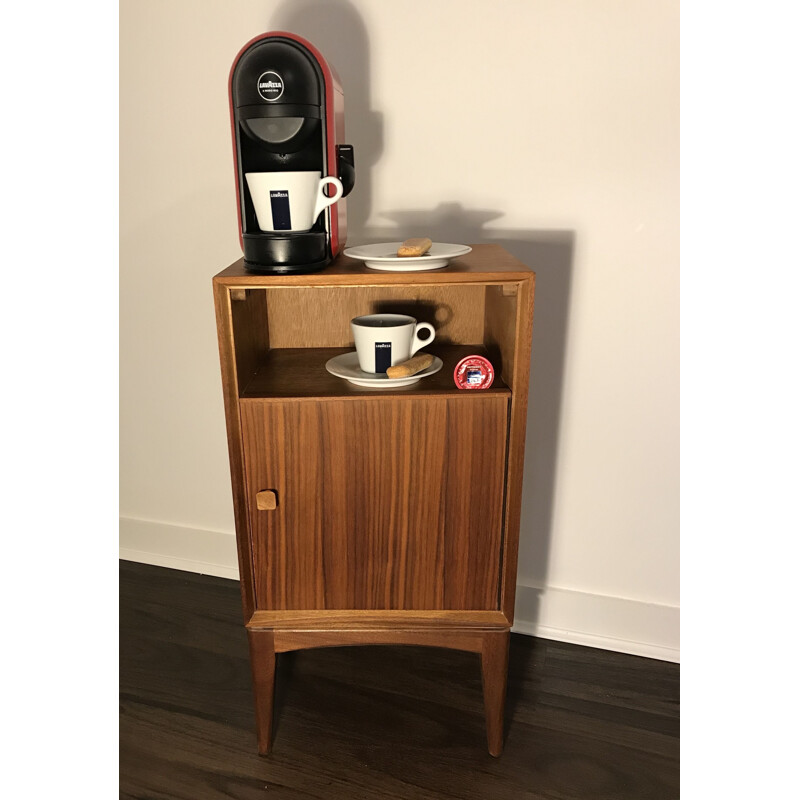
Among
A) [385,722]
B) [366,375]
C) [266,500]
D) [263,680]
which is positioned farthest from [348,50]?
[385,722]

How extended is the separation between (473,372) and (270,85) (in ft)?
1.88

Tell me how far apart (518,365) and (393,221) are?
1.95 ft

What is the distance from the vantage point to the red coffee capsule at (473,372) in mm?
1164

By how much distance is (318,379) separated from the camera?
1251 millimetres

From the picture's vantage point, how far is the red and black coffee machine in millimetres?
1069

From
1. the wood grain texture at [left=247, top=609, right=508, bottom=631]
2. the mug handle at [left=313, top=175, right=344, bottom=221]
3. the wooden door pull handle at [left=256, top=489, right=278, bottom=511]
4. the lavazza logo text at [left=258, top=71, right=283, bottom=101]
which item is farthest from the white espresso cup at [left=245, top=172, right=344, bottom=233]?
the wood grain texture at [left=247, top=609, right=508, bottom=631]

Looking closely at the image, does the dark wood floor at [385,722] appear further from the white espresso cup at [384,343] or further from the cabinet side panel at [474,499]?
the white espresso cup at [384,343]

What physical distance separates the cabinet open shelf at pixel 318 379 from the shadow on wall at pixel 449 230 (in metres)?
0.21

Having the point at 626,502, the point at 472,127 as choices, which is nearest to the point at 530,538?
the point at 626,502

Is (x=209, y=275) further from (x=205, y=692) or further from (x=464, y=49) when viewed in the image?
(x=205, y=692)

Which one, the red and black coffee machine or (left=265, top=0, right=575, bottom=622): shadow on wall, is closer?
the red and black coffee machine

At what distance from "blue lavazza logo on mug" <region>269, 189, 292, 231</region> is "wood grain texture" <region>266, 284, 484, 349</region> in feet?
0.98

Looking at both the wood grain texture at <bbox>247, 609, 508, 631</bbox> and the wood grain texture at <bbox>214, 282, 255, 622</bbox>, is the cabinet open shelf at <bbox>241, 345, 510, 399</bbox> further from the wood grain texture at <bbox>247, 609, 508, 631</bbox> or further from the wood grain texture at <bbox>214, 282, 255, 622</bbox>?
the wood grain texture at <bbox>247, 609, 508, 631</bbox>

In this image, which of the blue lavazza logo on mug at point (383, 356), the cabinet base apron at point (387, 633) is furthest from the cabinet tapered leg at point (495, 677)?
the blue lavazza logo on mug at point (383, 356)
